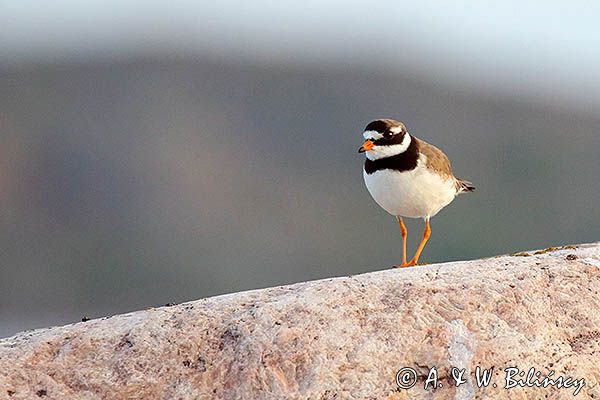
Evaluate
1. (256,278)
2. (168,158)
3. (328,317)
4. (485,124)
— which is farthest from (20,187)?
(328,317)

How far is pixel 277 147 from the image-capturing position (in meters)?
71.2

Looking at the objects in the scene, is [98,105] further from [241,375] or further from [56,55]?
[241,375]

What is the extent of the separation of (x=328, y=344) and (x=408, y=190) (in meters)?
4.49

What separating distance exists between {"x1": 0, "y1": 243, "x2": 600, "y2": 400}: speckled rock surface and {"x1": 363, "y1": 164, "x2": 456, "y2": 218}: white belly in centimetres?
355

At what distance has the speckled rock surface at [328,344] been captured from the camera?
7.50 meters

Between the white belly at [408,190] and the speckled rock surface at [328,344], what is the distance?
355 centimetres

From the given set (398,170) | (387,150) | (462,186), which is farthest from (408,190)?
(462,186)

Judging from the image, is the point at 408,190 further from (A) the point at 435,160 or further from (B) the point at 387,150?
(A) the point at 435,160

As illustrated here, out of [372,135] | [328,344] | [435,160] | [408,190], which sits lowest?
[328,344]

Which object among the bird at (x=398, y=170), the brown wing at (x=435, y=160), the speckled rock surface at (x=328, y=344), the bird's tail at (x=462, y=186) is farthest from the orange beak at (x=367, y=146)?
the speckled rock surface at (x=328, y=344)

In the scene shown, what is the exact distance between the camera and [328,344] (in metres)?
7.59

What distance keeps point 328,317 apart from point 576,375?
6.19 feet

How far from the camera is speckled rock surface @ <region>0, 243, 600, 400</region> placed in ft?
24.6

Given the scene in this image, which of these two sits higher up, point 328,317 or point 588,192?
point 588,192
